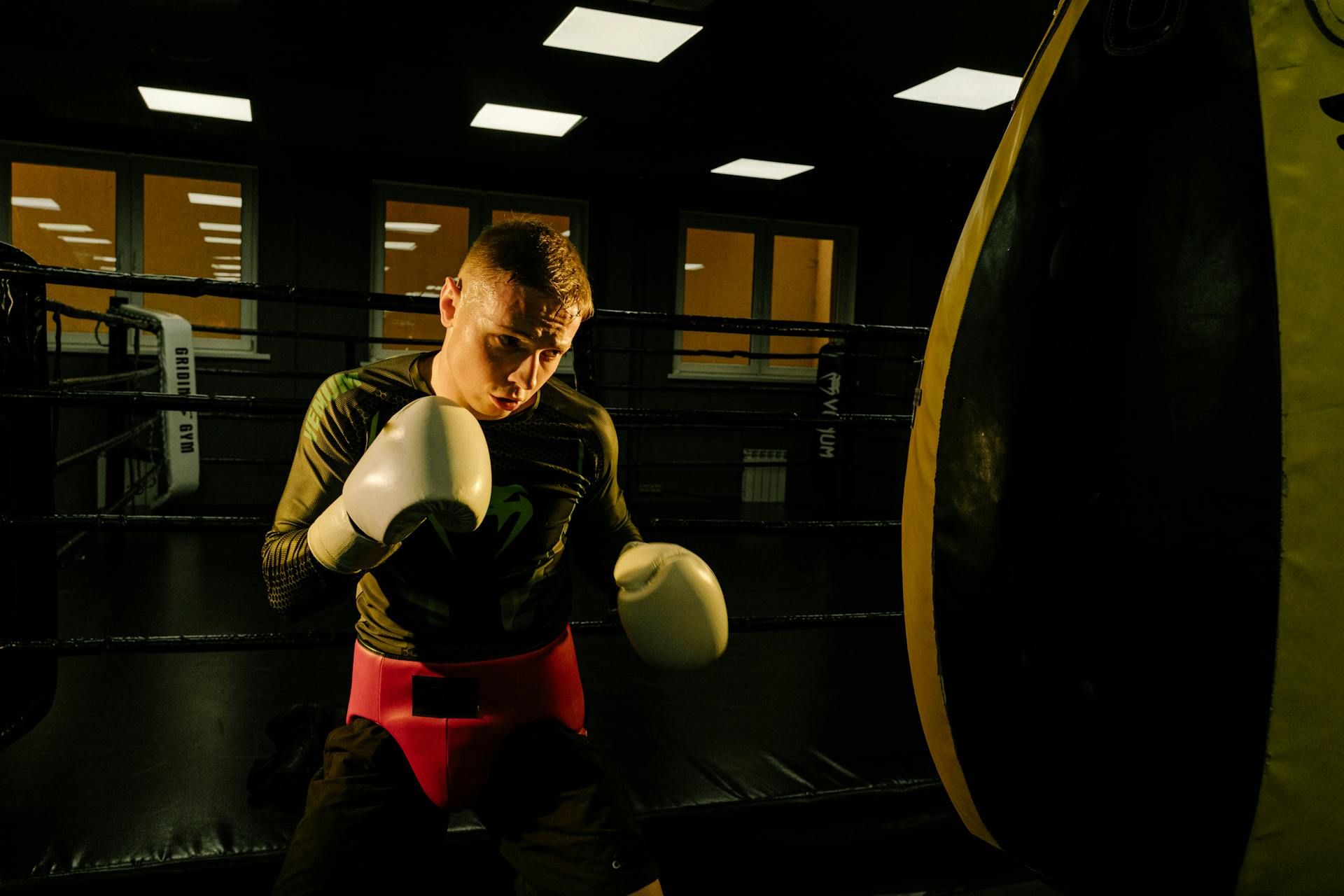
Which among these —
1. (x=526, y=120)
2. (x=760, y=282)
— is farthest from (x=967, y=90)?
(x=760, y=282)

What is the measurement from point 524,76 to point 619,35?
69cm

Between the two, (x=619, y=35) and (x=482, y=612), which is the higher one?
(x=619, y=35)

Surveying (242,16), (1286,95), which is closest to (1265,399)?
(1286,95)

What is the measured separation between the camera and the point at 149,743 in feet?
5.15

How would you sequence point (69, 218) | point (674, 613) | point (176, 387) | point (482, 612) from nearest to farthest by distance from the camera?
point (674, 613) → point (482, 612) → point (176, 387) → point (69, 218)

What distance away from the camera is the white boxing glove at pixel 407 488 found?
0.83 metres

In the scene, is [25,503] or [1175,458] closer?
[1175,458]

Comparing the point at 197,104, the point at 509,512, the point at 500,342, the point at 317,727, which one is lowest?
the point at 317,727

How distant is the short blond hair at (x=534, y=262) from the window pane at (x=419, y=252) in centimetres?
511

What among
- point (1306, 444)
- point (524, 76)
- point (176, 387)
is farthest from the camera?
point (524, 76)

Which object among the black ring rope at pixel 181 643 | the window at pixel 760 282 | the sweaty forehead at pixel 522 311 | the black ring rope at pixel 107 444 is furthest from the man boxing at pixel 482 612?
the window at pixel 760 282

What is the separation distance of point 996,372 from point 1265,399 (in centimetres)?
15

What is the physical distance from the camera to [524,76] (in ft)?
14.0

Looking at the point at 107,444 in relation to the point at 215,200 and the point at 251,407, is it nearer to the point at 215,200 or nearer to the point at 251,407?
the point at 251,407
